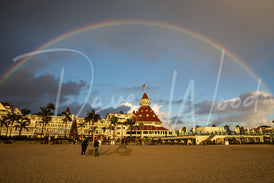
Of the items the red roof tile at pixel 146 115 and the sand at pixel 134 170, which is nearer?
the sand at pixel 134 170

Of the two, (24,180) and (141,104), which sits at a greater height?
(141,104)

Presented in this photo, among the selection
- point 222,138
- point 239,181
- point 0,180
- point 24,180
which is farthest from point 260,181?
point 222,138

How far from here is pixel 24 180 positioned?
24.9 feet

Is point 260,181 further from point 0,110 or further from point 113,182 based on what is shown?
point 0,110

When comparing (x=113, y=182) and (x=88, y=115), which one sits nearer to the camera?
(x=113, y=182)

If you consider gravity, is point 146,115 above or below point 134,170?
Result: above

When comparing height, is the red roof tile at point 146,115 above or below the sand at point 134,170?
above

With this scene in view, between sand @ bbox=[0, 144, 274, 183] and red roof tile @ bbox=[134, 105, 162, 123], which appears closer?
sand @ bbox=[0, 144, 274, 183]

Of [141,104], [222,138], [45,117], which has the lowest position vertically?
[222,138]

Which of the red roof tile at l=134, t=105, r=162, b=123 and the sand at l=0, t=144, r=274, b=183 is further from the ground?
the red roof tile at l=134, t=105, r=162, b=123

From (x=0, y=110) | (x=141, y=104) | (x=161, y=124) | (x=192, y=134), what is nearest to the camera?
(x=192, y=134)

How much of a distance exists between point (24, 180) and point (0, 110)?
107988 millimetres

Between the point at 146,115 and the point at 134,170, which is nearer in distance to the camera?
the point at 134,170

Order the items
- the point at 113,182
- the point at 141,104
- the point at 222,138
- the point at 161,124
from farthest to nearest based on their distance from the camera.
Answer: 1. the point at 141,104
2. the point at 161,124
3. the point at 222,138
4. the point at 113,182
